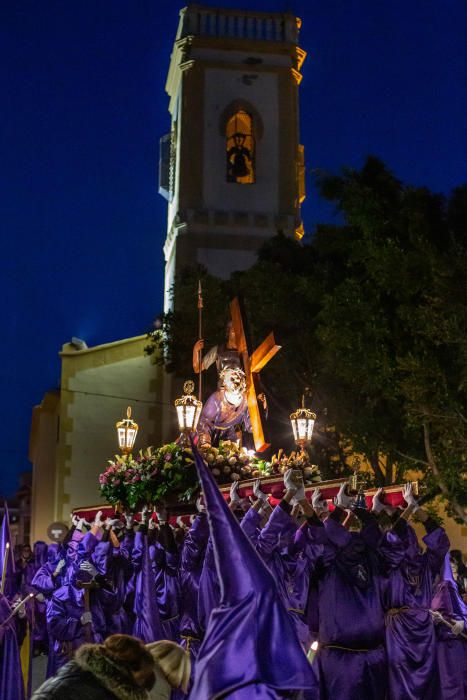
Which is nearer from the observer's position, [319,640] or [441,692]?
[319,640]

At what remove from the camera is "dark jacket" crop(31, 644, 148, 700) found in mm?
3545

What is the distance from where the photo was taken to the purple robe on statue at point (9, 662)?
8844mm

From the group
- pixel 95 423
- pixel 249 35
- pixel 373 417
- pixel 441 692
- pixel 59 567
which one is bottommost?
pixel 441 692

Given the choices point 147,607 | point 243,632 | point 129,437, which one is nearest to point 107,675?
point 243,632

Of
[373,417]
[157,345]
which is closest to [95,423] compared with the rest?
[157,345]

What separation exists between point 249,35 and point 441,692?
88.3ft

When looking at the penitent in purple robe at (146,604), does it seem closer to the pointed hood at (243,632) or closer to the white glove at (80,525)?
the white glove at (80,525)

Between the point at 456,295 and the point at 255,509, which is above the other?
the point at 456,295

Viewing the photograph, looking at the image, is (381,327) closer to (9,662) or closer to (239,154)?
(9,662)

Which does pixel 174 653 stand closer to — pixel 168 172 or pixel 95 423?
pixel 95 423

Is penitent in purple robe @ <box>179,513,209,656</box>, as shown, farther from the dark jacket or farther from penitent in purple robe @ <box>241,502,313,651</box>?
the dark jacket

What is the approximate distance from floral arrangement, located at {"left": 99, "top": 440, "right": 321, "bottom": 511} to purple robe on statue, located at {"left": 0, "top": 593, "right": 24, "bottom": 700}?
9.89 ft

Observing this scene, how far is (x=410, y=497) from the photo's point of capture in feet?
25.1

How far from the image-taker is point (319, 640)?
737 cm
